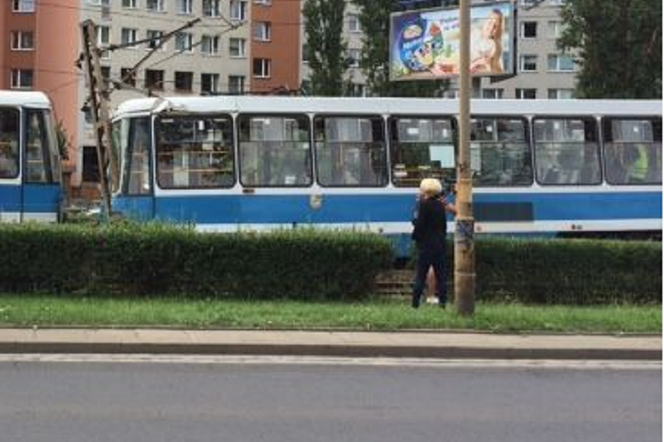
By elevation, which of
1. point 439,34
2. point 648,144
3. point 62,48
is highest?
point 62,48

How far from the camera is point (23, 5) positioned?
7531cm

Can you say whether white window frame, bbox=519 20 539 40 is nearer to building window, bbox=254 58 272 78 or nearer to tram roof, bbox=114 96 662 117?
building window, bbox=254 58 272 78

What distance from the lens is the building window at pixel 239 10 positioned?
267 ft

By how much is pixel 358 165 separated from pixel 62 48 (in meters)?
57.8

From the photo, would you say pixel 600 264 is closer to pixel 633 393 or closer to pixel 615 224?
pixel 615 224

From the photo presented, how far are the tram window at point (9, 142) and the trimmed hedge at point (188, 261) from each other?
6.51 meters

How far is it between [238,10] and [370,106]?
63.6m

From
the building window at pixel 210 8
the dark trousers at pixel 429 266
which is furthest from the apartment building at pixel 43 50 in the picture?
the dark trousers at pixel 429 266

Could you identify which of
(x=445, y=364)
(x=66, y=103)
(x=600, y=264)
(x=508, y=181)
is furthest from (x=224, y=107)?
(x=66, y=103)

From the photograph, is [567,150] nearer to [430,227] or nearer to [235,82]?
[430,227]

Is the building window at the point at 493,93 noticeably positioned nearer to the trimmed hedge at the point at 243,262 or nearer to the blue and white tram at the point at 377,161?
the blue and white tram at the point at 377,161

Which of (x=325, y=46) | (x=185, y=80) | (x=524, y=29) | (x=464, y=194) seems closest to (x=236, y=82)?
(x=185, y=80)

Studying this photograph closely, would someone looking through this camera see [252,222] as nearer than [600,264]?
No

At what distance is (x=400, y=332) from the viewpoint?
13242 millimetres
